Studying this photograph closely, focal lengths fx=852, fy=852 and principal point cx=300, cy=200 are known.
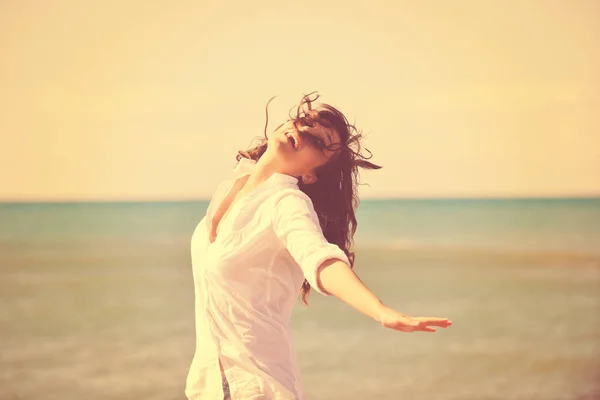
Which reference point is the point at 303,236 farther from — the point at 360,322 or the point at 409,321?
the point at 360,322

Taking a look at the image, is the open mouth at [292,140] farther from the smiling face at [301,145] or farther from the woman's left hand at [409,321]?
the woman's left hand at [409,321]

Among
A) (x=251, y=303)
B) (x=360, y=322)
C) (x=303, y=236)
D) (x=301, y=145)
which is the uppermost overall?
(x=301, y=145)

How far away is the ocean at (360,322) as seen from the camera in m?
3.80

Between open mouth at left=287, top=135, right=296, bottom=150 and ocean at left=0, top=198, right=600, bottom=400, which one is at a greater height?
open mouth at left=287, top=135, right=296, bottom=150

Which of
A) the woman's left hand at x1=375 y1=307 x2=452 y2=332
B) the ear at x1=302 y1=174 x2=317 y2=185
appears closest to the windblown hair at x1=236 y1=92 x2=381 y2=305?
the ear at x1=302 y1=174 x2=317 y2=185

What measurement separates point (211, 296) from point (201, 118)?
9.89 ft

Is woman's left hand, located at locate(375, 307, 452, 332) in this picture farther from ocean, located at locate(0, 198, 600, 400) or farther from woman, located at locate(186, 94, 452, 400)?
ocean, located at locate(0, 198, 600, 400)

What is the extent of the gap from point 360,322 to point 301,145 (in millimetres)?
3032

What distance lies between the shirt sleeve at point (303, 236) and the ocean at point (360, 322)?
2.40 meters

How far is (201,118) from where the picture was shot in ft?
14.4

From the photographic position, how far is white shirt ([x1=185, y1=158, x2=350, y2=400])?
1409mm

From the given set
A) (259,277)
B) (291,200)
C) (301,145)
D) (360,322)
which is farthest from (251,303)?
(360,322)

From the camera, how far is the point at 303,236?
1.31 meters

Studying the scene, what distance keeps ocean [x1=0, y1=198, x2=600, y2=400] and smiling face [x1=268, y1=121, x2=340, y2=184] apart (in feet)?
7.50
